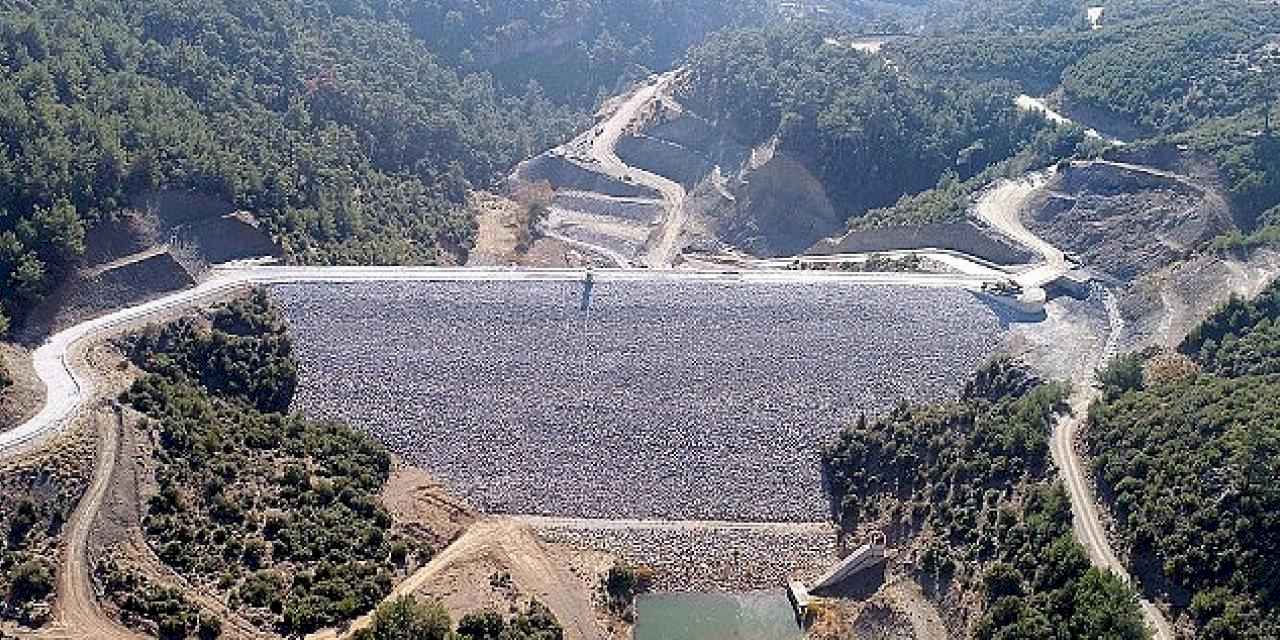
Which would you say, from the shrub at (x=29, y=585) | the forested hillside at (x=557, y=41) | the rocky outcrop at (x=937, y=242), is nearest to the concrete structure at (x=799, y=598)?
the shrub at (x=29, y=585)

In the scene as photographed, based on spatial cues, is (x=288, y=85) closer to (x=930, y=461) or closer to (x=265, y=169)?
(x=265, y=169)

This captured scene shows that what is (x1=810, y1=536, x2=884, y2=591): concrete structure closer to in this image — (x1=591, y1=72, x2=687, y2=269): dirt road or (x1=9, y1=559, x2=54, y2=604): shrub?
(x1=9, y1=559, x2=54, y2=604): shrub

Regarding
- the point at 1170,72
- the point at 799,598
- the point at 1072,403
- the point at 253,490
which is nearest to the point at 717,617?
the point at 799,598

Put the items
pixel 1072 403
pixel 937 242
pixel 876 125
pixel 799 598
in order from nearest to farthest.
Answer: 1. pixel 799 598
2. pixel 1072 403
3. pixel 937 242
4. pixel 876 125

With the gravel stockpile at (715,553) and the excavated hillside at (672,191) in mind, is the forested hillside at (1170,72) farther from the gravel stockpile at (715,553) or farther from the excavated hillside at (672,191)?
the gravel stockpile at (715,553)

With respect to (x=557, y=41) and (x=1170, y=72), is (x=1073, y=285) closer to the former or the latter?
(x=1170, y=72)

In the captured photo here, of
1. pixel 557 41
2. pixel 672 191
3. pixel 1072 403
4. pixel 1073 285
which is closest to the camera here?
pixel 1072 403
